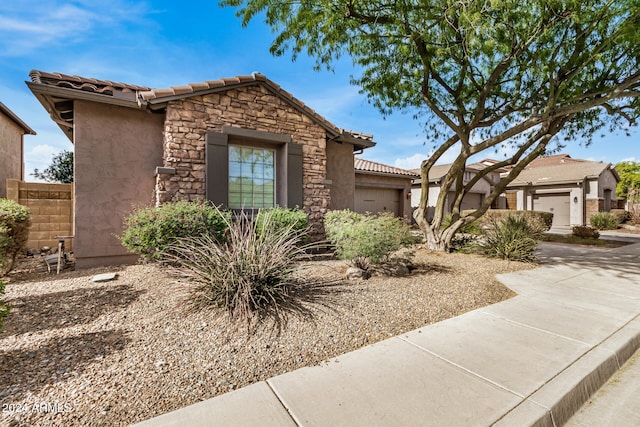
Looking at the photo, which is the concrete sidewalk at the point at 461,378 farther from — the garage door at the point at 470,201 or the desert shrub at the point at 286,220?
the garage door at the point at 470,201

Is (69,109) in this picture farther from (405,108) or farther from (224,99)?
(405,108)

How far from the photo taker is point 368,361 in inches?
95.6

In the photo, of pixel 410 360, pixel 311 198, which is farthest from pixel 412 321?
pixel 311 198

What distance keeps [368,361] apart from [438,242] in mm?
6578

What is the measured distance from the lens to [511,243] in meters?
6.89

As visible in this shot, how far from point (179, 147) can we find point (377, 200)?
979 centimetres

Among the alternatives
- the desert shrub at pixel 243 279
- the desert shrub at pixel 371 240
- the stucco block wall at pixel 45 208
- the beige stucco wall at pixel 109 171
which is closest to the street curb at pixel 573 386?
the desert shrub at pixel 243 279

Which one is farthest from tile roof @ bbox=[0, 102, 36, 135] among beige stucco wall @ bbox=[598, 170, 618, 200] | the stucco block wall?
beige stucco wall @ bbox=[598, 170, 618, 200]

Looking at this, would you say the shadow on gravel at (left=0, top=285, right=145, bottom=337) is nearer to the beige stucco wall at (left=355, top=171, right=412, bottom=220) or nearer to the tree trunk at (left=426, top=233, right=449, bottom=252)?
the tree trunk at (left=426, top=233, right=449, bottom=252)

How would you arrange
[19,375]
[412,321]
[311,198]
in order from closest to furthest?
[19,375] < [412,321] < [311,198]

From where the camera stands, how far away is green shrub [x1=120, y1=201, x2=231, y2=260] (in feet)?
16.3

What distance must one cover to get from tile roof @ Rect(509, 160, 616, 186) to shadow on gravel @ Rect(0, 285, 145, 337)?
23720mm

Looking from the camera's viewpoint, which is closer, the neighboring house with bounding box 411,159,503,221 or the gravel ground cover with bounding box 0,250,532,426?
the gravel ground cover with bounding box 0,250,532,426

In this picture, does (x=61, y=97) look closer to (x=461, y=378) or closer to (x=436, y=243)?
(x=461, y=378)
